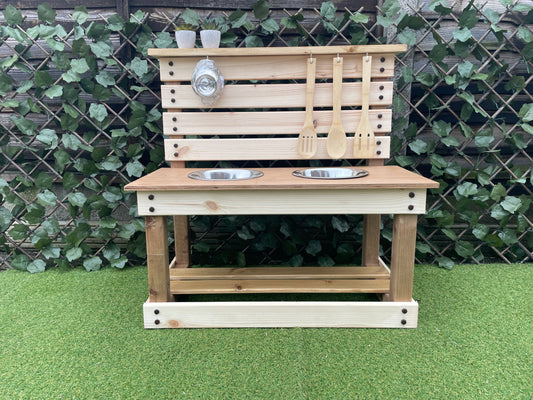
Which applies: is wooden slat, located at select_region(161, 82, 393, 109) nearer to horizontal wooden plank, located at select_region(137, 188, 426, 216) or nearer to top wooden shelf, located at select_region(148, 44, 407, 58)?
top wooden shelf, located at select_region(148, 44, 407, 58)

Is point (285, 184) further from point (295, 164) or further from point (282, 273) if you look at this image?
point (295, 164)

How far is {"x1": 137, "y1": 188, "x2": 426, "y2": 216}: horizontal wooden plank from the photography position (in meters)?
1.26

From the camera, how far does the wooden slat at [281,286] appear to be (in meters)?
1.47

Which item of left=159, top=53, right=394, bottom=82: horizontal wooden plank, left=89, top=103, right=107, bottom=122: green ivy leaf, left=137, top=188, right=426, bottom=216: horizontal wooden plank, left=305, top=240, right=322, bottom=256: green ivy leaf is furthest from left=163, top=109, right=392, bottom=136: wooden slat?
left=305, top=240, right=322, bottom=256: green ivy leaf

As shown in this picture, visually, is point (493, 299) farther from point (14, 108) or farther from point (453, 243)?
point (14, 108)

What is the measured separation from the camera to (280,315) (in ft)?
4.36

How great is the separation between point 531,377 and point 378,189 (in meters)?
0.68

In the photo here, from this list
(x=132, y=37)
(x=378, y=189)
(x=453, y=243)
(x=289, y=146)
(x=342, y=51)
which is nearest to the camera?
(x=378, y=189)

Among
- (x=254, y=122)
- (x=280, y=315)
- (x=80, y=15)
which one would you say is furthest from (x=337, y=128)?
(x=80, y=15)

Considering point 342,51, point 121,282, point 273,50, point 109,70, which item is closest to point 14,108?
point 109,70

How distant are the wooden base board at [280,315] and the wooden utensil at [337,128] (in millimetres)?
632

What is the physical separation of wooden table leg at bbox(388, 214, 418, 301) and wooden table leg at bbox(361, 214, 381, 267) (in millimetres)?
348

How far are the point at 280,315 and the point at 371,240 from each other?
0.59m

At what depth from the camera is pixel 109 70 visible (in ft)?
6.01
